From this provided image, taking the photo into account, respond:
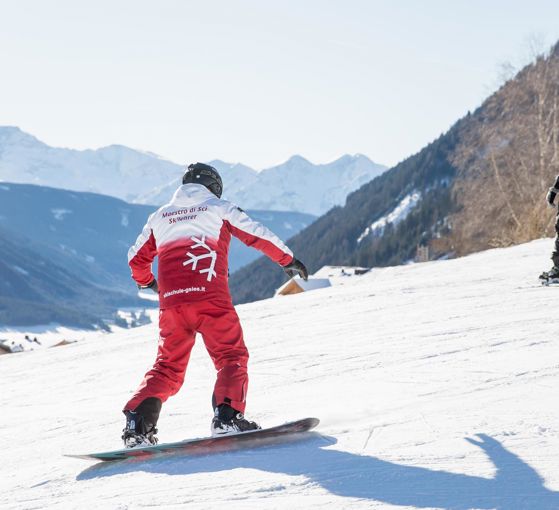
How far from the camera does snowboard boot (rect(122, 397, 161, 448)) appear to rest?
376 centimetres

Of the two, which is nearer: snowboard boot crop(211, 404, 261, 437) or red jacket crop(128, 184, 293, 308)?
snowboard boot crop(211, 404, 261, 437)

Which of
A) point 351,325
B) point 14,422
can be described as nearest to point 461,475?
point 14,422

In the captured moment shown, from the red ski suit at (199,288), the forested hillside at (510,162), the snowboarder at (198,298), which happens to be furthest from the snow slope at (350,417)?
the forested hillside at (510,162)

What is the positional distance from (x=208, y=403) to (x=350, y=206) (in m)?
135

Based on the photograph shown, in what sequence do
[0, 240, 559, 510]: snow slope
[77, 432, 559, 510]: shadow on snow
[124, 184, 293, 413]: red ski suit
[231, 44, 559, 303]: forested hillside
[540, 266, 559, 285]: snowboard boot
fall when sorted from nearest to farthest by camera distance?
1. [77, 432, 559, 510]: shadow on snow
2. [0, 240, 559, 510]: snow slope
3. [124, 184, 293, 413]: red ski suit
4. [540, 266, 559, 285]: snowboard boot
5. [231, 44, 559, 303]: forested hillside

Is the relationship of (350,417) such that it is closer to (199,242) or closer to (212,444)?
(212,444)

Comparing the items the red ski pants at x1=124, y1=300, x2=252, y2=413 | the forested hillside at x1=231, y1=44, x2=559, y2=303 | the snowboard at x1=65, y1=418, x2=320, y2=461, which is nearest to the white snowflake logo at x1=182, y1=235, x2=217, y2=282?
the red ski pants at x1=124, y1=300, x2=252, y2=413

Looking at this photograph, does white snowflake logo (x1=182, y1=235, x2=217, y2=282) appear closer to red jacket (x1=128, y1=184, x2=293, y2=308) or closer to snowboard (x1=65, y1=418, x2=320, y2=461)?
red jacket (x1=128, y1=184, x2=293, y2=308)

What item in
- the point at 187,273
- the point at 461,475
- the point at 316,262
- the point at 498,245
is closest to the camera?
the point at 461,475

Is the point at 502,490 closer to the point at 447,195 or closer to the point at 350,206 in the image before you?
the point at 447,195

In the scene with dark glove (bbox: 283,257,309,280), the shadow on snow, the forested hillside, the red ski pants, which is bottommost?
the shadow on snow

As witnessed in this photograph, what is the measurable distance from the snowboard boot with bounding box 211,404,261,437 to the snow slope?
183mm

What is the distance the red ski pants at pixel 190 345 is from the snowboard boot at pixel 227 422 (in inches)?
1.8

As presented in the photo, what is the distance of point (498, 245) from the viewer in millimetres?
24094
